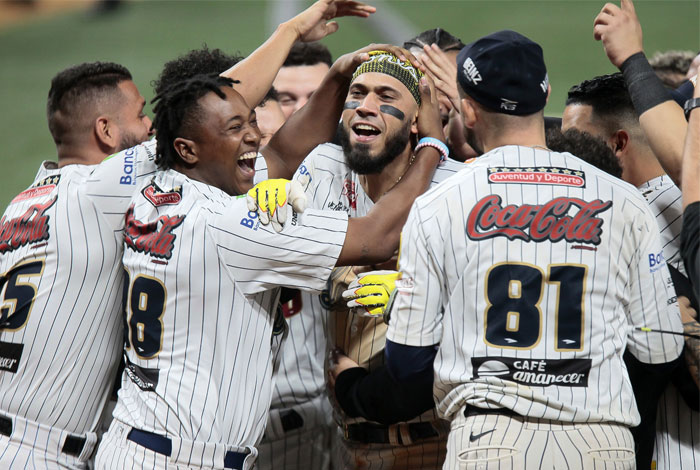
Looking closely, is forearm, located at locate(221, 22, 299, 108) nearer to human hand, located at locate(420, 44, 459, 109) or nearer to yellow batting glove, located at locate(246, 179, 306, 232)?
human hand, located at locate(420, 44, 459, 109)

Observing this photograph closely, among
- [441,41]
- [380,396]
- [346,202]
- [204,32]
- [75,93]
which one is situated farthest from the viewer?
[204,32]

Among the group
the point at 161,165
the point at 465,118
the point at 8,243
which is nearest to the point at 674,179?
the point at 465,118

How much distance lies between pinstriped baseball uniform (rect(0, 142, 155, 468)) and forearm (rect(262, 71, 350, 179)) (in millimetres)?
763

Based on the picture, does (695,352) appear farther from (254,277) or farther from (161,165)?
(161,165)

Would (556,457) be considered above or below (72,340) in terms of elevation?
below

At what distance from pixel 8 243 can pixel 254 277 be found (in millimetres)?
1377

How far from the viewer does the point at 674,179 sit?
3.47m

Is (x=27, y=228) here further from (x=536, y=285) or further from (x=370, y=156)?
(x=536, y=285)

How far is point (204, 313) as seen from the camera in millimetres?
3348

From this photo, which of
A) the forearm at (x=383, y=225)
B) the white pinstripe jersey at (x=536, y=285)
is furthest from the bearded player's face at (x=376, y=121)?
the white pinstripe jersey at (x=536, y=285)

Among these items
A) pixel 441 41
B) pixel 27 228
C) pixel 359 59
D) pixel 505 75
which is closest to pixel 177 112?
pixel 27 228

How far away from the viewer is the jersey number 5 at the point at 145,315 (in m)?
3.38

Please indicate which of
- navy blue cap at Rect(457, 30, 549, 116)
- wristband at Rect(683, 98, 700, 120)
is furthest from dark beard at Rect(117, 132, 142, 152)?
wristband at Rect(683, 98, 700, 120)

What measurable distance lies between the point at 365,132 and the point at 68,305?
1.70 metres
